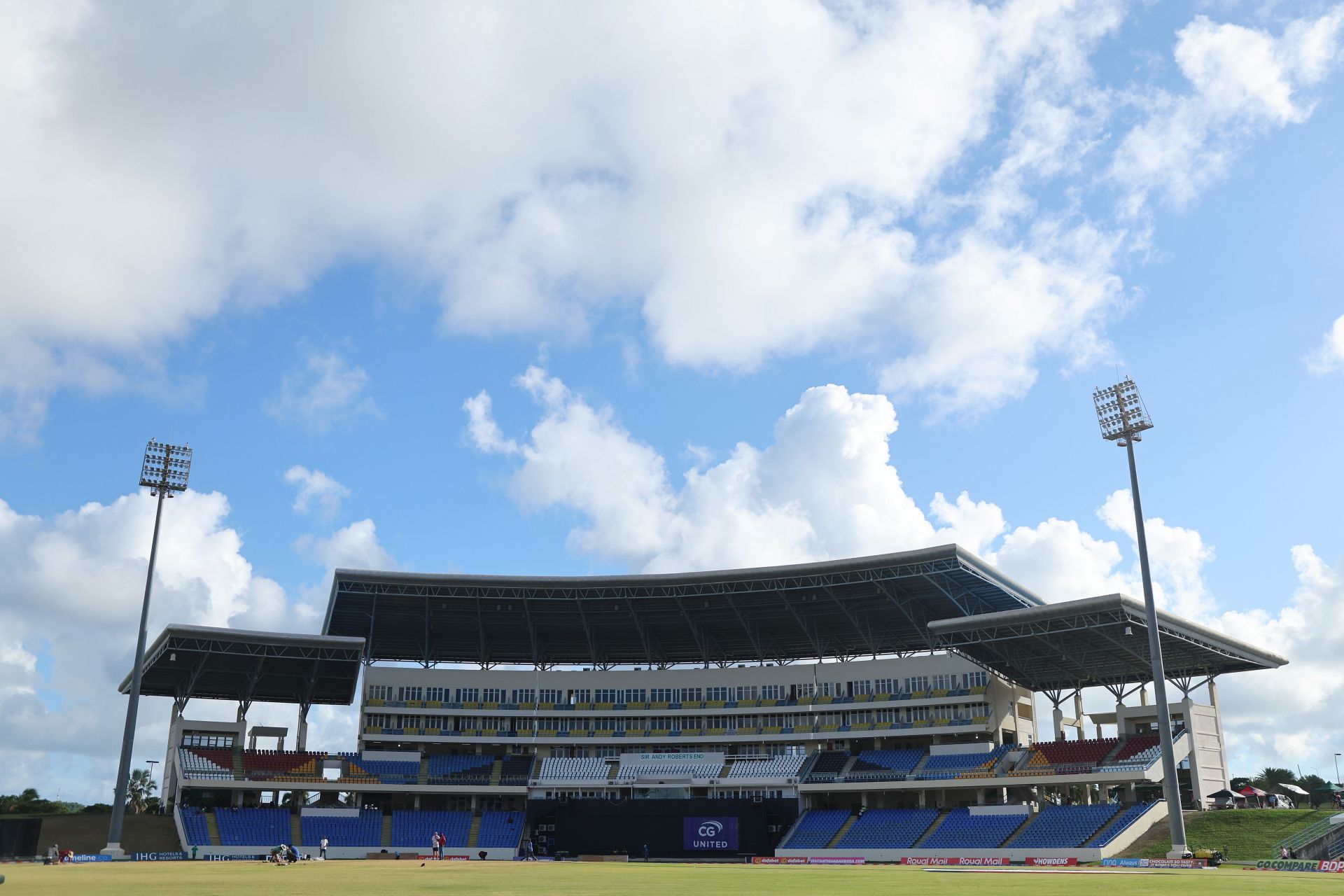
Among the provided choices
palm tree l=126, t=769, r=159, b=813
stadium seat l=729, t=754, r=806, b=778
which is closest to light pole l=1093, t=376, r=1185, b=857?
stadium seat l=729, t=754, r=806, b=778

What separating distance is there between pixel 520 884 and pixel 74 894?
39.9 ft

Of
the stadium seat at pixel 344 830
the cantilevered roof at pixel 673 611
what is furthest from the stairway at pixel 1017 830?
the stadium seat at pixel 344 830

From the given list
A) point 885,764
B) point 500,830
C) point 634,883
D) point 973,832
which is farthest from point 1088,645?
point 634,883

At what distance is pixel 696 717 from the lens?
282 feet

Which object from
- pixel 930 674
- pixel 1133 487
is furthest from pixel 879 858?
pixel 1133 487

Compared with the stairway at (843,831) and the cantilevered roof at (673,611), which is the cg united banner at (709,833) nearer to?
the stairway at (843,831)

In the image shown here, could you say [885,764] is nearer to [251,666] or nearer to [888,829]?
[888,829]

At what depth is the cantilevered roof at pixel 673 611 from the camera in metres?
73.6

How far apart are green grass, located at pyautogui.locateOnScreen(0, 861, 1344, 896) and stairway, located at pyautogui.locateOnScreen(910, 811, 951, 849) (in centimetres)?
2517

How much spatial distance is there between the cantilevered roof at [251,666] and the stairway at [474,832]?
14.6m

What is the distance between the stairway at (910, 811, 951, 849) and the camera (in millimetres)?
67312

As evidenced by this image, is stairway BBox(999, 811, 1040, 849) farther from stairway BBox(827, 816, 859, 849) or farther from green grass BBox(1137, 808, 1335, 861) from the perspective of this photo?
stairway BBox(827, 816, 859, 849)

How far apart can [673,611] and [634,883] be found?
166 ft

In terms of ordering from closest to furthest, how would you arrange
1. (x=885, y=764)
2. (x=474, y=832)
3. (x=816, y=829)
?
(x=816, y=829) → (x=885, y=764) → (x=474, y=832)
